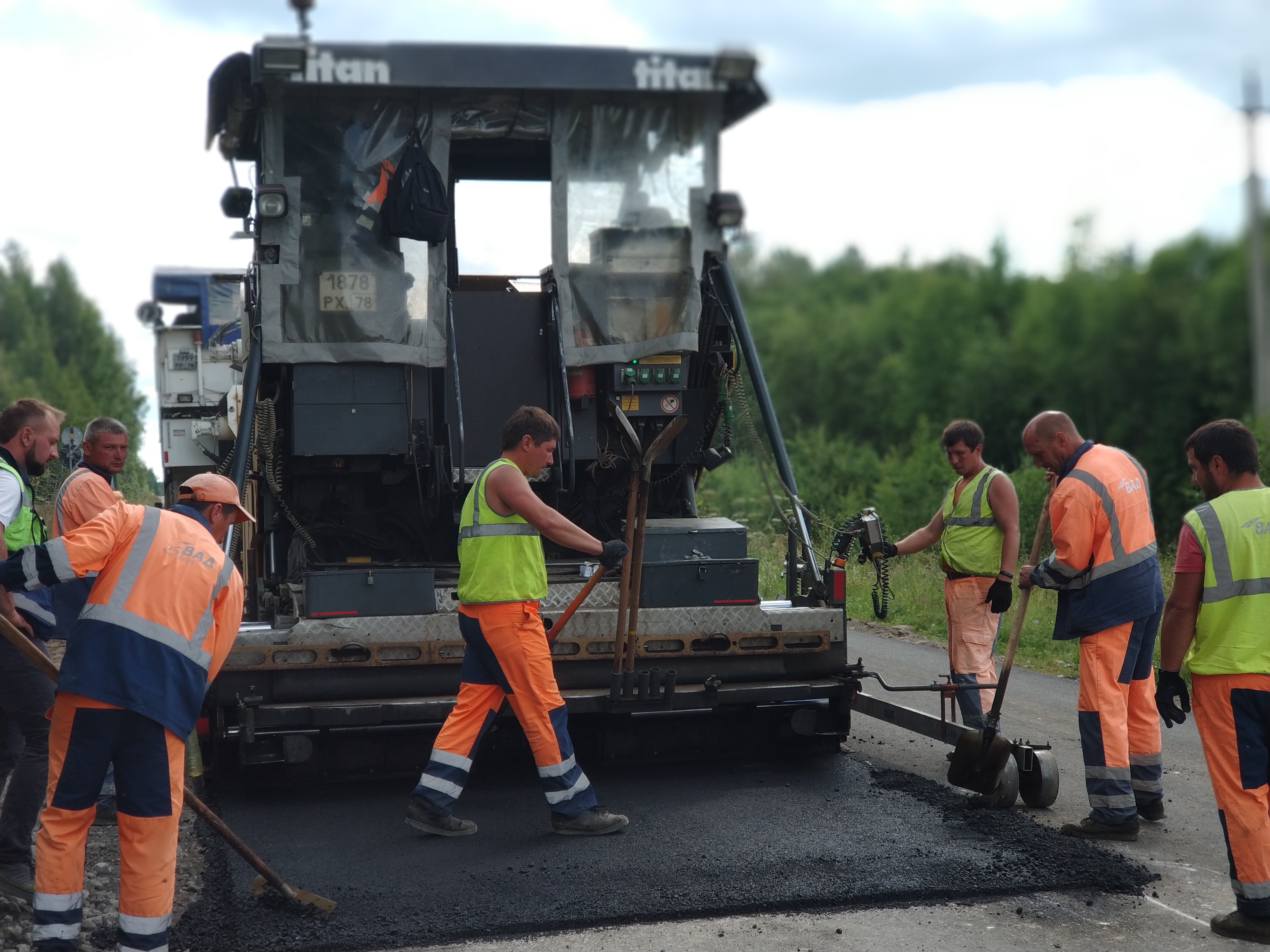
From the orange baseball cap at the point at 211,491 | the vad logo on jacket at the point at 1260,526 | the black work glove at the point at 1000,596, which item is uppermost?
the orange baseball cap at the point at 211,491

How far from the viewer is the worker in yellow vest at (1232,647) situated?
13.9 ft

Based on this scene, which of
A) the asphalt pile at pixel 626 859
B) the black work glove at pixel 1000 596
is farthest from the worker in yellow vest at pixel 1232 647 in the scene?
the black work glove at pixel 1000 596

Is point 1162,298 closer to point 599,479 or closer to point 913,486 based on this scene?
point 913,486

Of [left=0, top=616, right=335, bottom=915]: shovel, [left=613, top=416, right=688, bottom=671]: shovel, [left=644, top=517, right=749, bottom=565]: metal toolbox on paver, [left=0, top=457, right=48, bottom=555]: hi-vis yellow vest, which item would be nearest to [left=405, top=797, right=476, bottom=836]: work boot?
[left=0, top=616, right=335, bottom=915]: shovel

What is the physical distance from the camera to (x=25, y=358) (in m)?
58.5

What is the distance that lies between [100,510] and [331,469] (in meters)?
1.59

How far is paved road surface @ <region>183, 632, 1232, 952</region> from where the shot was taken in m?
4.23

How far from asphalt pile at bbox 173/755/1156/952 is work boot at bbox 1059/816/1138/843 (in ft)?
0.42

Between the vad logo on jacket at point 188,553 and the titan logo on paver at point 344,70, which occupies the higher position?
the titan logo on paver at point 344,70

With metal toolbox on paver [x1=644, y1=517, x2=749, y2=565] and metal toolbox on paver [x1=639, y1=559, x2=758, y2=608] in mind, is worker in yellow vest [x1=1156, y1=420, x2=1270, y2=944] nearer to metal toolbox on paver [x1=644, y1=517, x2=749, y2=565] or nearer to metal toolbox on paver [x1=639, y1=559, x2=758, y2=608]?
metal toolbox on paver [x1=639, y1=559, x2=758, y2=608]

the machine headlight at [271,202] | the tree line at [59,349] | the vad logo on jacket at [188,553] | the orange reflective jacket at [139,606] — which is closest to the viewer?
the orange reflective jacket at [139,606]

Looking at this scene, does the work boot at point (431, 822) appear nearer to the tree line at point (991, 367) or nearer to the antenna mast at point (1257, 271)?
the tree line at point (991, 367)

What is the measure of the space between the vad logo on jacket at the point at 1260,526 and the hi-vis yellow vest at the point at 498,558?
261 centimetres

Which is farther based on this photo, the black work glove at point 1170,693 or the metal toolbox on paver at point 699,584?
the metal toolbox on paver at point 699,584
